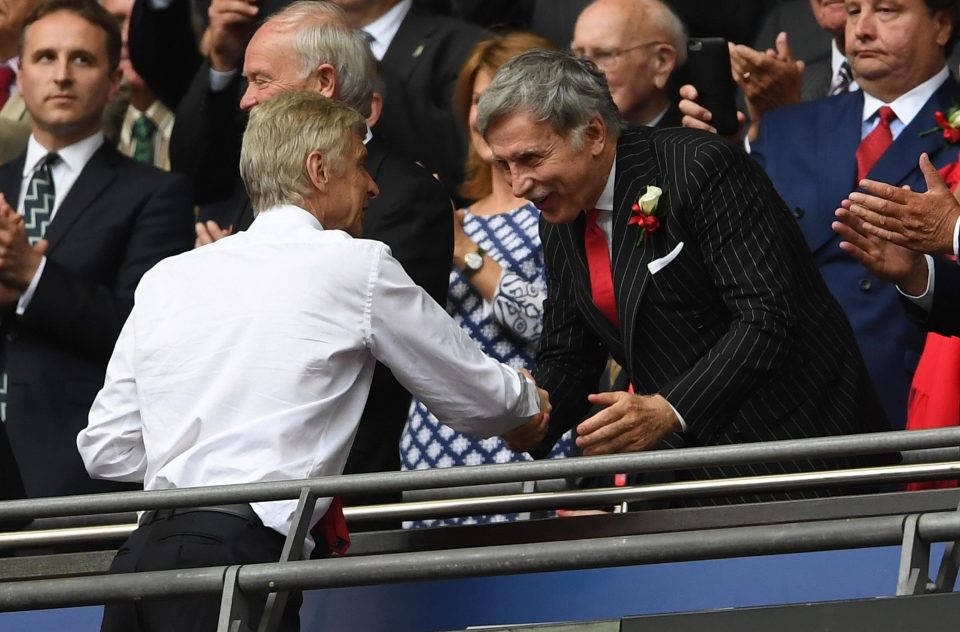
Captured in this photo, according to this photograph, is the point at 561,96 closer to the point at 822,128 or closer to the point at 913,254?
the point at 913,254

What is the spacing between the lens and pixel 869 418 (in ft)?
15.9

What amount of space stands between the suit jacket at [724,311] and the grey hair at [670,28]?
1330 millimetres

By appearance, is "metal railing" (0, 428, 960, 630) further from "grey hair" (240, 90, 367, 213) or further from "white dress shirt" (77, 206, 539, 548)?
"grey hair" (240, 90, 367, 213)

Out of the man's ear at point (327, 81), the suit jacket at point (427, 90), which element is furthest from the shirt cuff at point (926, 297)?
the suit jacket at point (427, 90)

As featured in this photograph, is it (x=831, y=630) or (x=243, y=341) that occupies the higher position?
(x=243, y=341)

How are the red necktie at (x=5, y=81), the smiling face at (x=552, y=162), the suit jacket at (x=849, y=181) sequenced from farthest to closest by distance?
the red necktie at (x=5, y=81)
the suit jacket at (x=849, y=181)
the smiling face at (x=552, y=162)

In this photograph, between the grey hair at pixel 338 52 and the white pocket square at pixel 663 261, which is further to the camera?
the grey hair at pixel 338 52

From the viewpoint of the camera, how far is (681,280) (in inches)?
190

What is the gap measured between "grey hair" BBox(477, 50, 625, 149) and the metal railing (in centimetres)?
129

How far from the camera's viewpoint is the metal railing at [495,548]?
12.3 ft

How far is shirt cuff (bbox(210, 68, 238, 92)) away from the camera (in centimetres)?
657

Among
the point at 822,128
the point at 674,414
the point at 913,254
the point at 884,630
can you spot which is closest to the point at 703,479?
the point at 674,414

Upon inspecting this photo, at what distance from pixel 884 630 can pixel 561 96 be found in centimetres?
183

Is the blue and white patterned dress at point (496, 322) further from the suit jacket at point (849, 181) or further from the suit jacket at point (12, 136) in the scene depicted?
the suit jacket at point (12, 136)
